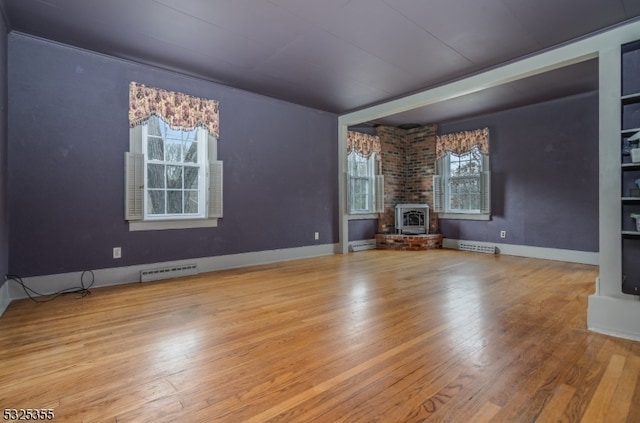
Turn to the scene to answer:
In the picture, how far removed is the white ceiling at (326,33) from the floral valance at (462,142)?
172cm

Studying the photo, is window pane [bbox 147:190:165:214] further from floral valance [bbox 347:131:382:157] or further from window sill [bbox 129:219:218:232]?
floral valance [bbox 347:131:382:157]

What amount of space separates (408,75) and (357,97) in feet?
3.68

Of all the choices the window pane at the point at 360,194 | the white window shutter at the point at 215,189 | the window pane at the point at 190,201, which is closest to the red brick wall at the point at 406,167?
the window pane at the point at 360,194

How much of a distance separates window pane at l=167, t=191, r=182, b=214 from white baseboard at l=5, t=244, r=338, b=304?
2.28ft

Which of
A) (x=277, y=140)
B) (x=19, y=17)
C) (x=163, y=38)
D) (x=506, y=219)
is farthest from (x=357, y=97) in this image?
(x=19, y=17)

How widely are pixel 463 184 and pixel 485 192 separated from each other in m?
0.56

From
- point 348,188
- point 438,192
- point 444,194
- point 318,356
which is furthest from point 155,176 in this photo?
point 444,194

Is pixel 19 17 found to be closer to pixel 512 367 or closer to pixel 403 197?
pixel 512 367

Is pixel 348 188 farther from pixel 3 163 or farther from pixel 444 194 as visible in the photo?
pixel 3 163

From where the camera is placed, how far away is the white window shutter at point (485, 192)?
6.44 metres

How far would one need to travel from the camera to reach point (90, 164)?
149 inches

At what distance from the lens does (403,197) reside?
7953mm

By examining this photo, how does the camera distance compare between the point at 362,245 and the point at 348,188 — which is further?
the point at 362,245

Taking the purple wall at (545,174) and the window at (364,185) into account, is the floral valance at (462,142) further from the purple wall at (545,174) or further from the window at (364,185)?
the window at (364,185)
